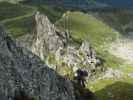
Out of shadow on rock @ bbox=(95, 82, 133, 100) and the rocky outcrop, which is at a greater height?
the rocky outcrop

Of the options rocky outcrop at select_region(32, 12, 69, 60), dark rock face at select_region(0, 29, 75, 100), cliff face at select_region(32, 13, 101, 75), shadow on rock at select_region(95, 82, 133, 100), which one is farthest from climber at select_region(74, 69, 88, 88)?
dark rock face at select_region(0, 29, 75, 100)

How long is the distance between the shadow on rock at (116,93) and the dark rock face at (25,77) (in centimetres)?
8296

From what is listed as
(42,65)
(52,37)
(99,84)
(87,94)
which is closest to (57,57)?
(52,37)

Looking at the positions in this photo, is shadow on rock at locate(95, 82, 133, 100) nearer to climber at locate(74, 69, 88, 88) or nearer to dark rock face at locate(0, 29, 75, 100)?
climber at locate(74, 69, 88, 88)

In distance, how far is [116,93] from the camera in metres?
146

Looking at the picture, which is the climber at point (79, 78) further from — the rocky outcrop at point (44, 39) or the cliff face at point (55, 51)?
the rocky outcrop at point (44, 39)

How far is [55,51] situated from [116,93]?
96.8 feet

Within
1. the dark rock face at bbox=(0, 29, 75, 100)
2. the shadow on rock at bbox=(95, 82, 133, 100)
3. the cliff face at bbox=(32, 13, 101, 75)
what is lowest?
the shadow on rock at bbox=(95, 82, 133, 100)

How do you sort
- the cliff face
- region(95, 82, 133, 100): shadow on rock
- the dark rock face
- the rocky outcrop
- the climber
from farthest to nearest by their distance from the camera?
the cliff face < the rocky outcrop < region(95, 82, 133, 100): shadow on rock < the climber < the dark rock face

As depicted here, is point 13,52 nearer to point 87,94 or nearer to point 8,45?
point 8,45

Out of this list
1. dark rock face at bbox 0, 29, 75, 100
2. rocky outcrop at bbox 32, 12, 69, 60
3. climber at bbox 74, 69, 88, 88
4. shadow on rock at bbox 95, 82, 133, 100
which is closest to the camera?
dark rock face at bbox 0, 29, 75, 100

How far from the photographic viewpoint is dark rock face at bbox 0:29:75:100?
48378 mm

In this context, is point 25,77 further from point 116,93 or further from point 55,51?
point 55,51

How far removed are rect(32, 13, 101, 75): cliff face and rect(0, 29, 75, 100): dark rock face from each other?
90.4m
